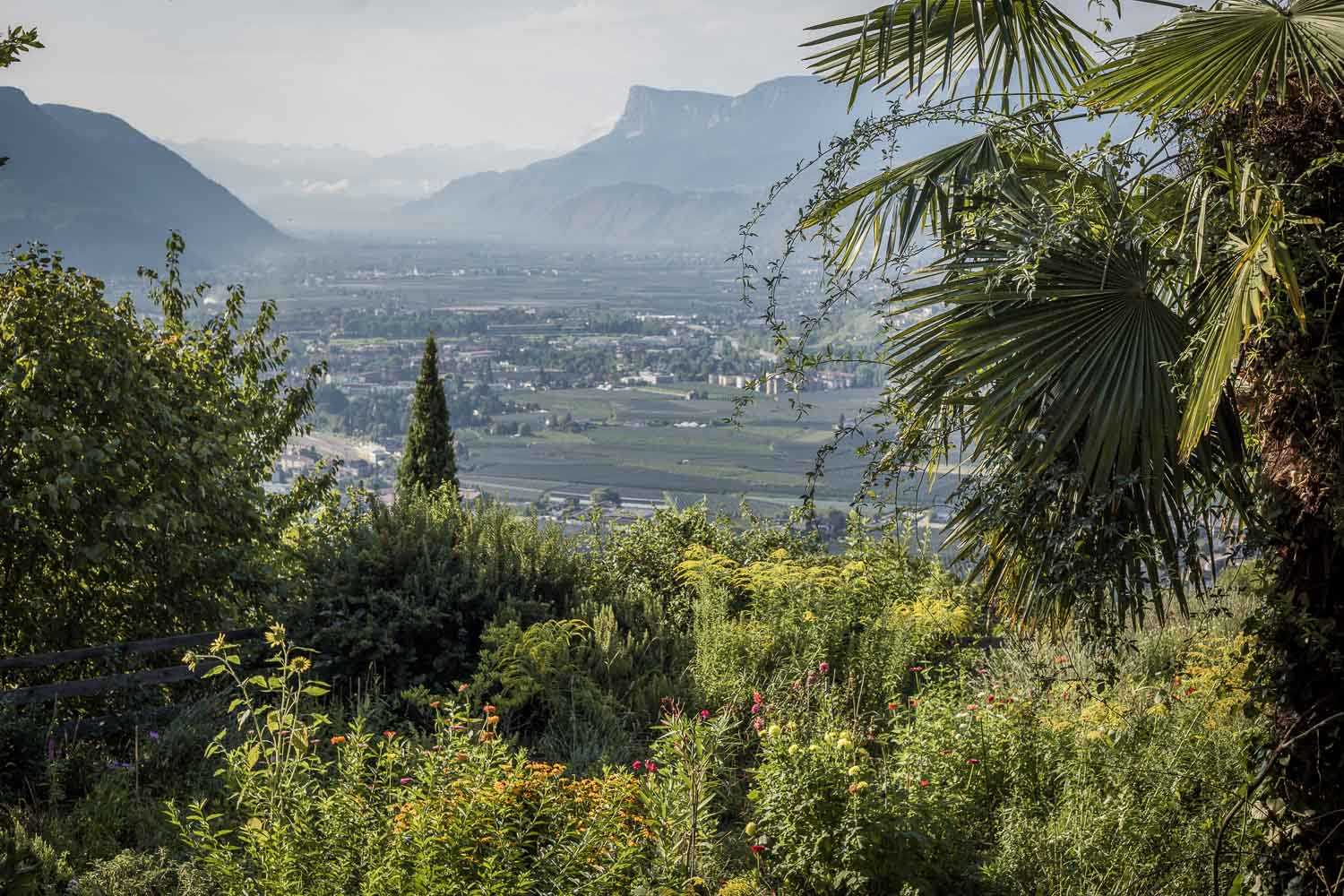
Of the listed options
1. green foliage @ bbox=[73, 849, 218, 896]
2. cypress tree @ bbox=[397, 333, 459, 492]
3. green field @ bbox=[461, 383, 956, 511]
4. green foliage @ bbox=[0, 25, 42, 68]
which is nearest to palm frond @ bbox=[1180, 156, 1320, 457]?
green foliage @ bbox=[73, 849, 218, 896]

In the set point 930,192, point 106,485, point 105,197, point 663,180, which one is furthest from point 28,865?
point 663,180

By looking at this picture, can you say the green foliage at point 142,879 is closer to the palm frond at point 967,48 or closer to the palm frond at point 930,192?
the palm frond at point 930,192

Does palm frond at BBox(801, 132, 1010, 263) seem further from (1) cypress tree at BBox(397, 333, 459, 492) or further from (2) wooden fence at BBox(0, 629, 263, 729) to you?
(1) cypress tree at BBox(397, 333, 459, 492)

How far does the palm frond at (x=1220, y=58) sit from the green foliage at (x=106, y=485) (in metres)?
5.16

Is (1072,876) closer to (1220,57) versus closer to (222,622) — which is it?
(1220,57)

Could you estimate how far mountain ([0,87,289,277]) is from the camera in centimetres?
4416

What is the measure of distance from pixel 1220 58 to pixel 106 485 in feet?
19.3

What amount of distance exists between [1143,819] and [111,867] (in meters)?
3.58

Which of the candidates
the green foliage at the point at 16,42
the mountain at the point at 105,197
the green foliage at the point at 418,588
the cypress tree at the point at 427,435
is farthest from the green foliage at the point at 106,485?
the mountain at the point at 105,197

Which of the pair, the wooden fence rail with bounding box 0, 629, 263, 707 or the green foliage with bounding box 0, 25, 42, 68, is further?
the wooden fence rail with bounding box 0, 629, 263, 707

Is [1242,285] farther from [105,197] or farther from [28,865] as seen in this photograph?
[105,197]

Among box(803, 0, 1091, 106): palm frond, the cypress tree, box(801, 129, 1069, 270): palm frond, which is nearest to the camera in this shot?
box(803, 0, 1091, 106): palm frond

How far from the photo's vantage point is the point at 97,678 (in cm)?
503

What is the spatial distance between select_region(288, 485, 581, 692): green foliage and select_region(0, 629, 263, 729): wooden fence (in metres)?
0.68
